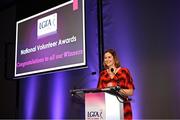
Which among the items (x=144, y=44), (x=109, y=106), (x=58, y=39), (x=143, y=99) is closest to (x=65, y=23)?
(x=58, y=39)

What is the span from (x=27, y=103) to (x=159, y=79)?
243 cm

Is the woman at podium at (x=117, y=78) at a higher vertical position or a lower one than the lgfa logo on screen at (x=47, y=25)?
lower

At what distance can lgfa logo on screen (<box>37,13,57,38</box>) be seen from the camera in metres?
4.17

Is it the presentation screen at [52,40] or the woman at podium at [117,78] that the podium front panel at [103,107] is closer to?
the woman at podium at [117,78]

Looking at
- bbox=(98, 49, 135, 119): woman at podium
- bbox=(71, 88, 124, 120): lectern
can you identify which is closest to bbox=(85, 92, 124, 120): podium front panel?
bbox=(71, 88, 124, 120): lectern

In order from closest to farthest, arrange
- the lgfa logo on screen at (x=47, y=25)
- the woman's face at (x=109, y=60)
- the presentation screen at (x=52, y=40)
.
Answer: the woman's face at (x=109, y=60)
the presentation screen at (x=52, y=40)
the lgfa logo on screen at (x=47, y=25)

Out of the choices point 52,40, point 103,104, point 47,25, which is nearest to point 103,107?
point 103,104

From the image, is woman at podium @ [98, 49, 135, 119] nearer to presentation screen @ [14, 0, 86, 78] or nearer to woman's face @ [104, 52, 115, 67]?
woman's face @ [104, 52, 115, 67]

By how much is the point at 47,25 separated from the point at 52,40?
0.27 m

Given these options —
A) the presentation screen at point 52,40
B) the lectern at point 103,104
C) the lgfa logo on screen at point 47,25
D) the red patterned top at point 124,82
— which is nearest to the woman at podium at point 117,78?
the red patterned top at point 124,82

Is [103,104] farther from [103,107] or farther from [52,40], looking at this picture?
[52,40]

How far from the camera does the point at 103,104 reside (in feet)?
7.09

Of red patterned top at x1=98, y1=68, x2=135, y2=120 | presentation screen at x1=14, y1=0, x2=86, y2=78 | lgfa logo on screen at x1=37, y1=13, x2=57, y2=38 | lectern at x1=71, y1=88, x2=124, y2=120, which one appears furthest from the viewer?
lgfa logo on screen at x1=37, y1=13, x2=57, y2=38

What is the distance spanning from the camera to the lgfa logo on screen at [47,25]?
417cm
